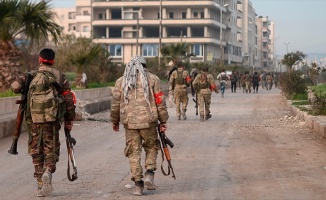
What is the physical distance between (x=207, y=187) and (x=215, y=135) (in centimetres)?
895

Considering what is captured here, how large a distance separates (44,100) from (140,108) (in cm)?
119

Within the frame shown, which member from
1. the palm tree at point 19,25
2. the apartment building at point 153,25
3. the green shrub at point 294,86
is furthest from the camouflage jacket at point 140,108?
the apartment building at point 153,25

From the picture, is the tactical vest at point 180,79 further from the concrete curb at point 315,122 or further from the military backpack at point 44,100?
the military backpack at point 44,100

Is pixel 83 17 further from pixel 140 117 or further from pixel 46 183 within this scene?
pixel 46 183

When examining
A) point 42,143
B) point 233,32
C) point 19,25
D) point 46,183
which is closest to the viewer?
point 46,183

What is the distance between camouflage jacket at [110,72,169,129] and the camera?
988 centimetres

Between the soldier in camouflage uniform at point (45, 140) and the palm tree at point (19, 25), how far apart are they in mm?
16959

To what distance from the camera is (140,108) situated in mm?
9922

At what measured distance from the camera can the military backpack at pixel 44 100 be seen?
9.70 meters

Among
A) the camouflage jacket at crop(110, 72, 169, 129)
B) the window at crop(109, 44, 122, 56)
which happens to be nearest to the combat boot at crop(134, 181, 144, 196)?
the camouflage jacket at crop(110, 72, 169, 129)

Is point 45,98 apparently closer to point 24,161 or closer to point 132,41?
point 24,161

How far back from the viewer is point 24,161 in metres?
13.8

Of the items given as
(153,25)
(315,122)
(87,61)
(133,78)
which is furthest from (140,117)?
(153,25)

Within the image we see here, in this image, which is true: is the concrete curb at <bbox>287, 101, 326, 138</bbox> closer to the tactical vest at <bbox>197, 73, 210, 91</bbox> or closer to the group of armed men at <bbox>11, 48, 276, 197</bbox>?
the tactical vest at <bbox>197, 73, 210, 91</bbox>
